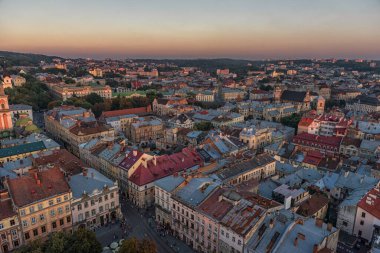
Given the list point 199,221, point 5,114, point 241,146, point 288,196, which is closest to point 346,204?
point 288,196

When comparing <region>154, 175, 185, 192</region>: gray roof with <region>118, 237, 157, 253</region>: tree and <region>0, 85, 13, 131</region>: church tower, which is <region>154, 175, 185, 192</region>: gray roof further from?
<region>0, 85, 13, 131</region>: church tower

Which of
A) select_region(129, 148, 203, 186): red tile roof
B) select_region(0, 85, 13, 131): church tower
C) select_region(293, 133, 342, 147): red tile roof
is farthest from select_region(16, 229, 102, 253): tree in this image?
select_region(0, 85, 13, 131): church tower

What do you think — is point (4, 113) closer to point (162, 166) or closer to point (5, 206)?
point (5, 206)

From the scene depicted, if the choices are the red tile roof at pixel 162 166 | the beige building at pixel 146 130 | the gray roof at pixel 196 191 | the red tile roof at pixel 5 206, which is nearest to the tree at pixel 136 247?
the gray roof at pixel 196 191

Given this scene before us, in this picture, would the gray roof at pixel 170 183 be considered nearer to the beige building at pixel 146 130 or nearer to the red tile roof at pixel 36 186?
the red tile roof at pixel 36 186

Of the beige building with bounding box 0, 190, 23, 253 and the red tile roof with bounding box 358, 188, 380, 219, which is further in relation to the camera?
the red tile roof with bounding box 358, 188, 380, 219

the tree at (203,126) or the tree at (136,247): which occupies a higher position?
the tree at (136,247)

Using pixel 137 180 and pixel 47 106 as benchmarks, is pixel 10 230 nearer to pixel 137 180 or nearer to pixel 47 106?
pixel 137 180
